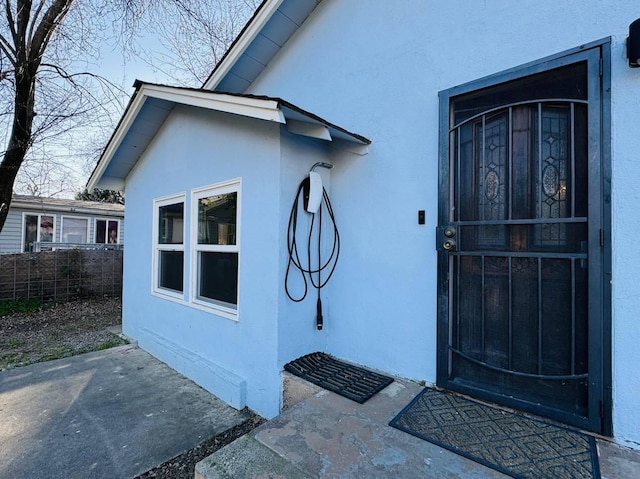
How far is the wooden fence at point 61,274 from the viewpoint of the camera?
6988 mm

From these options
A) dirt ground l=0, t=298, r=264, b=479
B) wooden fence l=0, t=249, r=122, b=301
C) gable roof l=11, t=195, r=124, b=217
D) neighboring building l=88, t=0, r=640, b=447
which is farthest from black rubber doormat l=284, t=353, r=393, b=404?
gable roof l=11, t=195, r=124, b=217

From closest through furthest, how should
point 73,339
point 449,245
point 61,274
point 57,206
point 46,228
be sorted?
point 449,245 → point 73,339 → point 61,274 → point 57,206 → point 46,228

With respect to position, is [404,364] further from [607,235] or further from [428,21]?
[428,21]

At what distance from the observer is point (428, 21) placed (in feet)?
8.86

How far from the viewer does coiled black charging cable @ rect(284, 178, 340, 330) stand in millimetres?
2930

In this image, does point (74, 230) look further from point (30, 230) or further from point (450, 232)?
point (450, 232)

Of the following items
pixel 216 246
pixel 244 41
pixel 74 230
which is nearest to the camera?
pixel 216 246

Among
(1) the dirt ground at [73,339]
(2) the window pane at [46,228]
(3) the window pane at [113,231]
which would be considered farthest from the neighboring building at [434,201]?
(3) the window pane at [113,231]

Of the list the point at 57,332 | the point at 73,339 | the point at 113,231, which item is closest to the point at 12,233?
the point at 113,231

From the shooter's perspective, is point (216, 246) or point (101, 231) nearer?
point (216, 246)

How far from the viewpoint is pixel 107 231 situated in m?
12.3

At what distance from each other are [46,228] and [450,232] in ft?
43.6

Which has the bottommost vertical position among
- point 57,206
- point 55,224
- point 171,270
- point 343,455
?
point 343,455

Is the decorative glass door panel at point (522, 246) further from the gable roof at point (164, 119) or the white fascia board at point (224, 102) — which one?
the white fascia board at point (224, 102)
